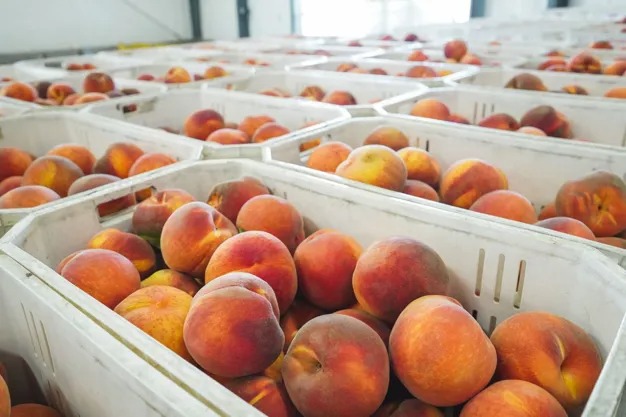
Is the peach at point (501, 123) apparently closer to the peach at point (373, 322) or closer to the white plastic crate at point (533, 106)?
the white plastic crate at point (533, 106)

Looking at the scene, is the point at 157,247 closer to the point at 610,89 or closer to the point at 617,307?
the point at 617,307

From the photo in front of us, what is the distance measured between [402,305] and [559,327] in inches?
6.6

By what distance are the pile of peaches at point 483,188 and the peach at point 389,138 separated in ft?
0.27

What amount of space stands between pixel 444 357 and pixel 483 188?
1.62 ft

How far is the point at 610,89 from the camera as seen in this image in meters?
1.63

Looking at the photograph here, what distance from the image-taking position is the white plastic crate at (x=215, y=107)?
4.71 feet

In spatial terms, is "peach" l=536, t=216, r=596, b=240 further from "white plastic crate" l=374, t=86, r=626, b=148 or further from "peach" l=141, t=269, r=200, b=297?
"peach" l=141, t=269, r=200, b=297

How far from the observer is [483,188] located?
36.1 inches

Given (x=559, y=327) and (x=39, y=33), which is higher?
(x=39, y=33)

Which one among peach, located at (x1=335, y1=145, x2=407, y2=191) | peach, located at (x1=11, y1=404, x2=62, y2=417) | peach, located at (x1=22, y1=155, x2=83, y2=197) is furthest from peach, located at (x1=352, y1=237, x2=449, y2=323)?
peach, located at (x1=22, y1=155, x2=83, y2=197)

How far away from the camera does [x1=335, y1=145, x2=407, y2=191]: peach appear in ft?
2.91

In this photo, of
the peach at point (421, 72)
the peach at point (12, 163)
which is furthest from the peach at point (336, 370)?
the peach at point (421, 72)

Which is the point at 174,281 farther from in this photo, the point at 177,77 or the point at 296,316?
the point at 177,77

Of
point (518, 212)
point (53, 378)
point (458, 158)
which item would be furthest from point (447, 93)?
point (53, 378)
